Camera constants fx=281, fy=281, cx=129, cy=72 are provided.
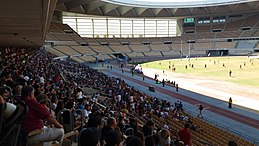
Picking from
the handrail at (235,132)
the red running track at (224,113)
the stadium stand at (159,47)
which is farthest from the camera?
the stadium stand at (159,47)

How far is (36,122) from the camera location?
4035 millimetres

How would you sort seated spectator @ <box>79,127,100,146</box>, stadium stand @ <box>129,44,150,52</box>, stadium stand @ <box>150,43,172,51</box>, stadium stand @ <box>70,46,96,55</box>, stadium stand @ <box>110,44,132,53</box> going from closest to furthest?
seated spectator @ <box>79,127,100,146</box>, stadium stand @ <box>70,46,96,55</box>, stadium stand @ <box>110,44,132,53</box>, stadium stand @ <box>129,44,150,52</box>, stadium stand @ <box>150,43,172,51</box>

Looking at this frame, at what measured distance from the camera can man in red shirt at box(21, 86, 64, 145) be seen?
3.96 metres

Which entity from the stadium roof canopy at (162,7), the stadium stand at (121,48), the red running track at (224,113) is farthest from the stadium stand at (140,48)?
the red running track at (224,113)

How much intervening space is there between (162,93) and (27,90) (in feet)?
83.3

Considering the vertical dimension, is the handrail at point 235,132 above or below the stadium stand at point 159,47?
below

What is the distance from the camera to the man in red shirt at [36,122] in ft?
13.0

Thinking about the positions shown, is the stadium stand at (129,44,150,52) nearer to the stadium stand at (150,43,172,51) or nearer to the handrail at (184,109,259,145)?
the stadium stand at (150,43,172,51)

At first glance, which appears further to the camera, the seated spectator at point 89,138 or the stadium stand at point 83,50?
the stadium stand at point 83,50

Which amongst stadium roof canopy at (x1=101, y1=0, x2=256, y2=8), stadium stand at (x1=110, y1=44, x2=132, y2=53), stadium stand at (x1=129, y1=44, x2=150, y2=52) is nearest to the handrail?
stadium roof canopy at (x1=101, y1=0, x2=256, y2=8)

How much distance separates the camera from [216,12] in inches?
3189

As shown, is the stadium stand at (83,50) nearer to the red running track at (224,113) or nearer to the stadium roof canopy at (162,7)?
the stadium roof canopy at (162,7)

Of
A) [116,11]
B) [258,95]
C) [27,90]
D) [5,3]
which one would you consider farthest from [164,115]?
[116,11]

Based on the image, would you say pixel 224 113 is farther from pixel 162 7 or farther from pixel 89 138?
pixel 162 7
